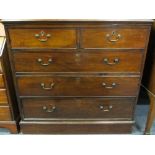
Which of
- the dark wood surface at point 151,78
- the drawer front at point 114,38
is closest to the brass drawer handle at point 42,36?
the drawer front at point 114,38

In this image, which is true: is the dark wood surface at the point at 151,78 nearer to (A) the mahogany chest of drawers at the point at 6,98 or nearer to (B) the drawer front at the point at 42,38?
(B) the drawer front at the point at 42,38

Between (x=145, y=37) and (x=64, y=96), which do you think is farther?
(x=64, y=96)

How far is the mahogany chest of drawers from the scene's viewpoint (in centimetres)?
141

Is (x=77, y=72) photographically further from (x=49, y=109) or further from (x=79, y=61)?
(x=49, y=109)

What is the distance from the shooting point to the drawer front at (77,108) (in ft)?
4.97

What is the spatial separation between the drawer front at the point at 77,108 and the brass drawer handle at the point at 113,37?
46 centimetres
